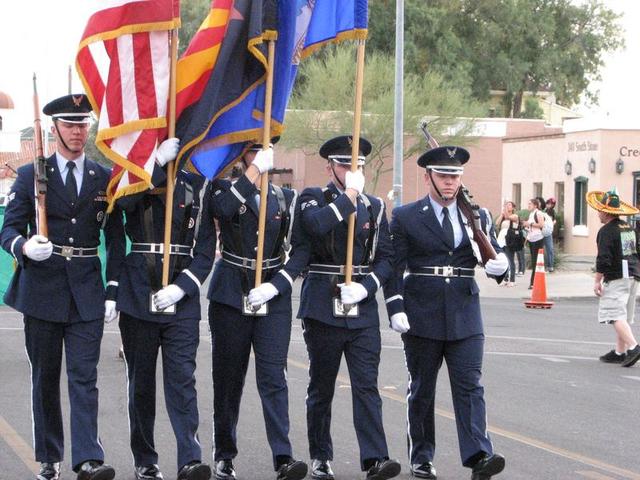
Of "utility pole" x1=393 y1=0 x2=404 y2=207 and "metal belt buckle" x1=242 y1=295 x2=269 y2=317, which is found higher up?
"utility pole" x1=393 y1=0 x2=404 y2=207

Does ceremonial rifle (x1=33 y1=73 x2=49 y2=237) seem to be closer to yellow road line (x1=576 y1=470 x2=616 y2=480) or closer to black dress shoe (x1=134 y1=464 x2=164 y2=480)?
black dress shoe (x1=134 y1=464 x2=164 y2=480)

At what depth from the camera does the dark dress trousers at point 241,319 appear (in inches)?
321

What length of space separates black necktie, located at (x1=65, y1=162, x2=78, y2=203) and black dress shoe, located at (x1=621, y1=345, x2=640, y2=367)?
328 inches

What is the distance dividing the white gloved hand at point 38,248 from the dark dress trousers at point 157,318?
0.52 meters

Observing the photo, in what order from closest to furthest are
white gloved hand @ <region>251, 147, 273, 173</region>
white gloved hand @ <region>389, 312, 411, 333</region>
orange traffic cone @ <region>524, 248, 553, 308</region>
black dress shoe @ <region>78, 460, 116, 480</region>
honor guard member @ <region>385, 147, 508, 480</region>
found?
black dress shoe @ <region>78, 460, 116, 480</region>, white gloved hand @ <region>251, 147, 273, 173</region>, white gloved hand @ <region>389, 312, 411, 333</region>, honor guard member @ <region>385, 147, 508, 480</region>, orange traffic cone @ <region>524, 248, 553, 308</region>

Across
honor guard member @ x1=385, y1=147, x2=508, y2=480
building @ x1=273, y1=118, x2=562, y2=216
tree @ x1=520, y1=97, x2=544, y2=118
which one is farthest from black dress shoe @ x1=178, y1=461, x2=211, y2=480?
tree @ x1=520, y1=97, x2=544, y2=118

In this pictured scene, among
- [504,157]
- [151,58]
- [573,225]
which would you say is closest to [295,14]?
[151,58]

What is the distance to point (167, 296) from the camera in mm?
7863

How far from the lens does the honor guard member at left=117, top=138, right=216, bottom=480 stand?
26.1 feet

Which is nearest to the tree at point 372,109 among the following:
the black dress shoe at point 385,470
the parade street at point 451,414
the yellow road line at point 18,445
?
the parade street at point 451,414

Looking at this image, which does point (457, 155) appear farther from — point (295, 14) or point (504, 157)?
point (504, 157)

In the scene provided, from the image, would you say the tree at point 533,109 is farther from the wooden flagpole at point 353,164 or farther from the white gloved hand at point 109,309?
the white gloved hand at point 109,309

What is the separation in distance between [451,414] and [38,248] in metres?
4.51

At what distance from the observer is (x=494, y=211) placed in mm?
59219
